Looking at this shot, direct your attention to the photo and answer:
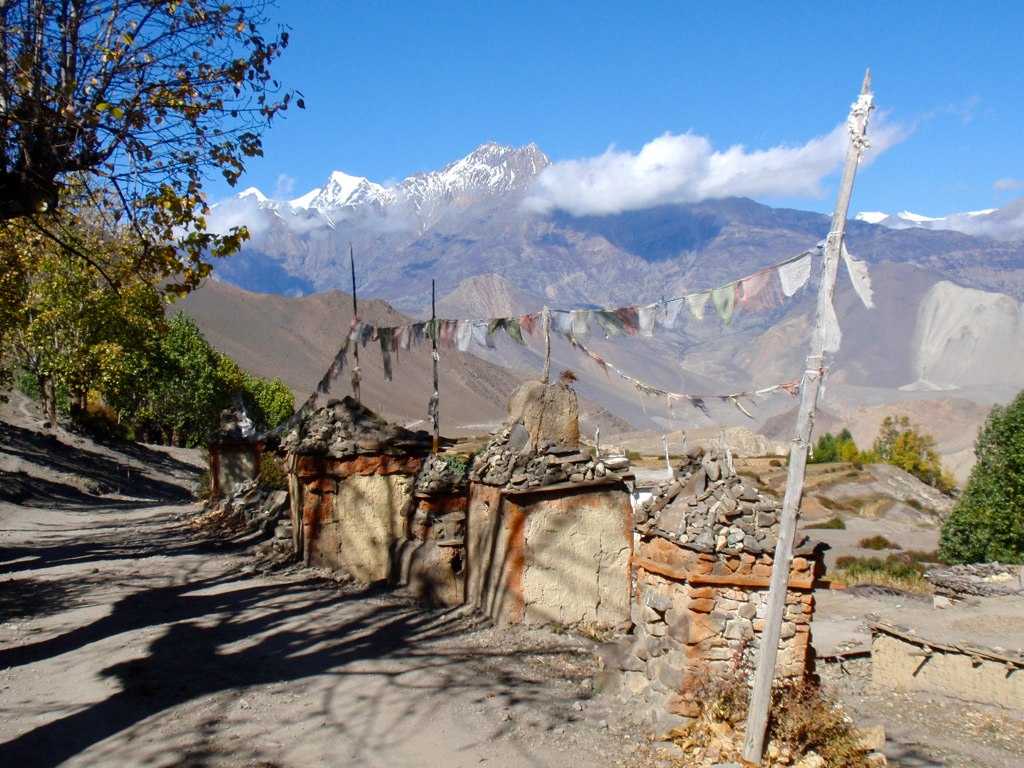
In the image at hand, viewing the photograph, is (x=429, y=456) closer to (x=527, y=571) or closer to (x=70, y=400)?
(x=527, y=571)

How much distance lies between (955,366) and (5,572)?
201573mm

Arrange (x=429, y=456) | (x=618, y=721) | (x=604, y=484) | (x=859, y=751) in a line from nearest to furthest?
1. (x=859, y=751)
2. (x=618, y=721)
3. (x=604, y=484)
4. (x=429, y=456)

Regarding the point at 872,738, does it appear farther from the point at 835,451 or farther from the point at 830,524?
the point at 835,451

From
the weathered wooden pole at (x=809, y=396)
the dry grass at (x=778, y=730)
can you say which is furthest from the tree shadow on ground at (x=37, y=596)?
the weathered wooden pole at (x=809, y=396)

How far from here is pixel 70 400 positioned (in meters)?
44.3

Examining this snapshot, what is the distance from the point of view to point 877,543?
39719mm

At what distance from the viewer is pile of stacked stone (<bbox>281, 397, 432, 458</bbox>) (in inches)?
515

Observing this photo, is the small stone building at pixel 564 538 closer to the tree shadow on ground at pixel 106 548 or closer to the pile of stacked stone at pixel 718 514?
the pile of stacked stone at pixel 718 514

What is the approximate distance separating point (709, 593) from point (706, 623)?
256 mm

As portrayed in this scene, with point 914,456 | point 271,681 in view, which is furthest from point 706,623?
point 914,456

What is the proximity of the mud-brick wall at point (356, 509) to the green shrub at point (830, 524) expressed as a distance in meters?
38.8

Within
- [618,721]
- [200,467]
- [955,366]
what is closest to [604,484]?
[618,721]

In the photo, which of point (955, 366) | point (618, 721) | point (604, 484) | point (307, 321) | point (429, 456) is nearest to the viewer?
point (618, 721)

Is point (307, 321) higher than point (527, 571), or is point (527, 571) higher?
point (307, 321)
